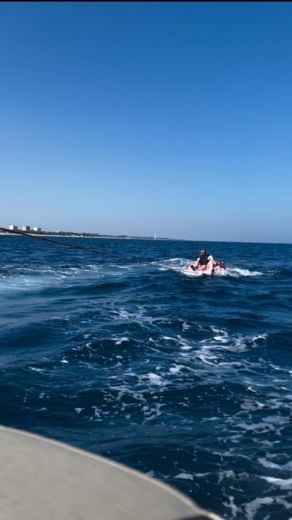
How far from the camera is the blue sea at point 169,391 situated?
4.90m

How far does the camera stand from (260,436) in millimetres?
5867

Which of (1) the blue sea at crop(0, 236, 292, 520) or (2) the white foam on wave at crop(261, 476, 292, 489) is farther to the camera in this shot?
(1) the blue sea at crop(0, 236, 292, 520)

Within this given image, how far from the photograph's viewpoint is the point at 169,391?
732cm

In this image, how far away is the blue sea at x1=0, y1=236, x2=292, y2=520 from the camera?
4897mm

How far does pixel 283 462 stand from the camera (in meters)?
5.16

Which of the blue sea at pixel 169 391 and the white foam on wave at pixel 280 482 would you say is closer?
the white foam on wave at pixel 280 482

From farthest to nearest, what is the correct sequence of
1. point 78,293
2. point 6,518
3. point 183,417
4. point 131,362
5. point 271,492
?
point 78,293 → point 131,362 → point 183,417 → point 271,492 → point 6,518

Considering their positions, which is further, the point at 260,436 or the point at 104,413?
the point at 104,413

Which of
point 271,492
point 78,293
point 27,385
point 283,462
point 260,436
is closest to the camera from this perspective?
point 271,492

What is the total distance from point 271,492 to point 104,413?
8.94 feet

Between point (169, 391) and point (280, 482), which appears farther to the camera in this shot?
point (169, 391)

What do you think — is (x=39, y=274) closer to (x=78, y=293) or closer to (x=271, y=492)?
(x=78, y=293)

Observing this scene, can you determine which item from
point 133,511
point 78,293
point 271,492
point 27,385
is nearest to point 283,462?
point 271,492

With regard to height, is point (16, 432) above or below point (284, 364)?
above
